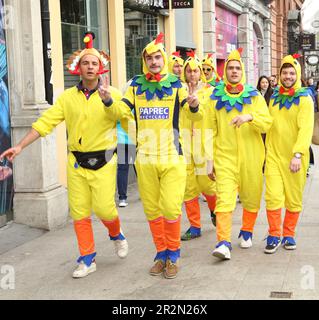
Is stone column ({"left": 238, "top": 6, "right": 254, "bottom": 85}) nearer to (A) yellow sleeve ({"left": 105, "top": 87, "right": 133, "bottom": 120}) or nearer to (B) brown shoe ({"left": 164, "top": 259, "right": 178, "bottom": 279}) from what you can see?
(A) yellow sleeve ({"left": 105, "top": 87, "right": 133, "bottom": 120})

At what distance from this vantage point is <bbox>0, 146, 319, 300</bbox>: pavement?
474 cm

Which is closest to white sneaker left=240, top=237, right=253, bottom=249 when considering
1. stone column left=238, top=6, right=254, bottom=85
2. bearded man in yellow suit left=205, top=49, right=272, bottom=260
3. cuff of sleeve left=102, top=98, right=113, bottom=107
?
bearded man in yellow suit left=205, top=49, right=272, bottom=260

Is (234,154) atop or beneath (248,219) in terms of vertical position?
atop

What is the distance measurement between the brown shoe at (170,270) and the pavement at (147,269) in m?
0.05

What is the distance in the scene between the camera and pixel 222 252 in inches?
213

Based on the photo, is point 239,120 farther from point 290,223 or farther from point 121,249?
point 121,249

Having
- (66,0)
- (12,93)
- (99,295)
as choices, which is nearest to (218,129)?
(99,295)

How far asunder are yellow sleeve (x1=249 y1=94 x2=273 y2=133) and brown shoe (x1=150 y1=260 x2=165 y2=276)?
4.95ft

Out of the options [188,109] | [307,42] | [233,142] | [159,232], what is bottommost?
[159,232]

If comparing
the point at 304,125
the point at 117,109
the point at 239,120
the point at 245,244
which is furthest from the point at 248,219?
the point at 117,109

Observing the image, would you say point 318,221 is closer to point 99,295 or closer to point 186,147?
point 186,147

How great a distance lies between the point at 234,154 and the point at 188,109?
89cm

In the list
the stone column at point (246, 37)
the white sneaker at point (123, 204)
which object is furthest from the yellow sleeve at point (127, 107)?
the stone column at point (246, 37)

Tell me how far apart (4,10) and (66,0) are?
7.24 ft
